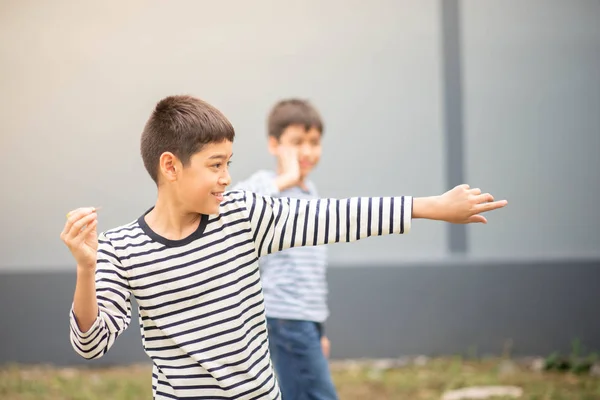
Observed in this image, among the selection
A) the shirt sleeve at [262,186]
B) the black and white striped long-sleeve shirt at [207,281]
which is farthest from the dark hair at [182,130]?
the shirt sleeve at [262,186]

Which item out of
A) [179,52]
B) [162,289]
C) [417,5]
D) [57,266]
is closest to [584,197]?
[417,5]

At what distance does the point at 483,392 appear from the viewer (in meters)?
4.26

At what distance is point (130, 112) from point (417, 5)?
189 cm

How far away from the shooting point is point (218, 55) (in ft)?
17.0

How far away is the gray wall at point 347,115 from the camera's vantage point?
201 inches

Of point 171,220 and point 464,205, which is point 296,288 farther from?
point 464,205

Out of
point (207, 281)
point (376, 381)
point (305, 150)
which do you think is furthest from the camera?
point (376, 381)

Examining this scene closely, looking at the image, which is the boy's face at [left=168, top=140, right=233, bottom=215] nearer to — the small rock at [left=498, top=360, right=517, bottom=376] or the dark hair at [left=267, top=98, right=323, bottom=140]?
the dark hair at [left=267, top=98, right=323, bottom=140]

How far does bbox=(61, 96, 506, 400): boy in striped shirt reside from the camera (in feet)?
6.47

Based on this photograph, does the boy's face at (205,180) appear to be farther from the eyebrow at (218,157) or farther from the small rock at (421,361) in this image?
the small rock at (421,361)

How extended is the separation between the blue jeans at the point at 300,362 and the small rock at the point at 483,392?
148 centimetres

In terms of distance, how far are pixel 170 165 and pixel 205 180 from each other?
106 millimetres

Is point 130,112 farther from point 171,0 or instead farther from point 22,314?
point 22,314

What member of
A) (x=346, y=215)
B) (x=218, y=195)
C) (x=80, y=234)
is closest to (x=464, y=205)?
(x=346, y=215)
